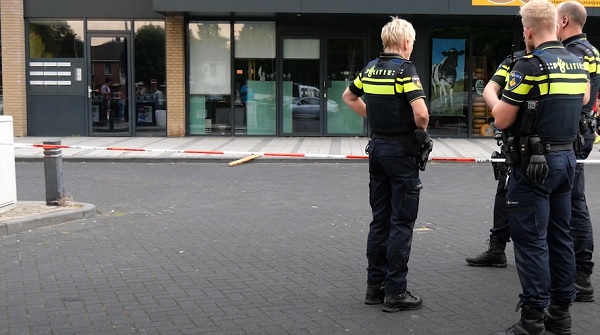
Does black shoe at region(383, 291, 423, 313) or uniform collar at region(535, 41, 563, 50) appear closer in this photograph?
uniform collar at region(535, 41, 563, 50)

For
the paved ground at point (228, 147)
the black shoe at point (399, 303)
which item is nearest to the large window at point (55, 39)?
the paved ground at point (228, 147)

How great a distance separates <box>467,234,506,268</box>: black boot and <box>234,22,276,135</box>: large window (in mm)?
14017

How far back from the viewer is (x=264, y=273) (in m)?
6.24

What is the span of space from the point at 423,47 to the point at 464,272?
14334 mm

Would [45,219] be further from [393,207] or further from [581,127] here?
[581,127]

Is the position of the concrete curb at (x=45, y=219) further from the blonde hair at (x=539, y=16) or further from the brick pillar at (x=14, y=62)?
the brick pillar at (x=14, y=62)

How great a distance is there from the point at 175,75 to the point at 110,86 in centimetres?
183

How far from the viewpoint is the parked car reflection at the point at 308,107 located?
20.1 m

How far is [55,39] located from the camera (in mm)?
19672

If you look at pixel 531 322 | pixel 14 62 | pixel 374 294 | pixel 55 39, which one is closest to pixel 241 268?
pixel 374 294

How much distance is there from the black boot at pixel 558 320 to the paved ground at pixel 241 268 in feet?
0.50

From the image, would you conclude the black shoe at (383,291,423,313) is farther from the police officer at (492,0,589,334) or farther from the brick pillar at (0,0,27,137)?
the brick pillar at (0,0,27,137)

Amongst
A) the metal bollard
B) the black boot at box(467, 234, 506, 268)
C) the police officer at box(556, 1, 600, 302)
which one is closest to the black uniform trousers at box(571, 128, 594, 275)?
the police officer at box(556, 1, 600, 302)

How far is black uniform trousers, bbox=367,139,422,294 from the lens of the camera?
5.14 m
